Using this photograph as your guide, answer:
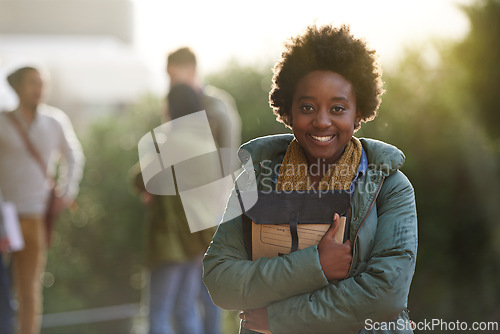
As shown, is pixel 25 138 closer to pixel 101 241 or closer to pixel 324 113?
pixel 324 113

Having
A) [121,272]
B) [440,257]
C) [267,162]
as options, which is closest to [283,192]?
[267,162]

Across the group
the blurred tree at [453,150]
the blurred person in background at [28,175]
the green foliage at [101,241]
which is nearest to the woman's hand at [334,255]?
the blurred person in background at [28,175]

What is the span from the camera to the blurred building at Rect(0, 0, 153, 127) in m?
28.6

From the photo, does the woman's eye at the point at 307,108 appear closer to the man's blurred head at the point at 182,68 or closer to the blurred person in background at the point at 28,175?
the man's blurred head at the point at 182,68

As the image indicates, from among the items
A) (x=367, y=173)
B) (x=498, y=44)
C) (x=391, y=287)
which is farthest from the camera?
(x=498, y=44)

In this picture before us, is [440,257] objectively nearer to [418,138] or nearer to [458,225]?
[458,225]

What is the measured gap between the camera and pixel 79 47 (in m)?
36.1

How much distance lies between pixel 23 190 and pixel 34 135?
384 millimetres

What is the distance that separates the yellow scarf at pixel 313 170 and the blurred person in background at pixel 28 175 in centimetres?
291

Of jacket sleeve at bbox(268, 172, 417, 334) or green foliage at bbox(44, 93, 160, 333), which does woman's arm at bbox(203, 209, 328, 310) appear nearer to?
jacket sleeve at bbox(268, 172, 417, 334)

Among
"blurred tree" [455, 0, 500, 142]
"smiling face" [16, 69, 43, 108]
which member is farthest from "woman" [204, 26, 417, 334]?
"blurred tree" [455, 0, 500, 142]

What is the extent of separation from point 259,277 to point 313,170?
1.19 feet

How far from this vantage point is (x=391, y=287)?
168 centimetres

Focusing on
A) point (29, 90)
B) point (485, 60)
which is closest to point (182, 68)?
point (29, 90)
